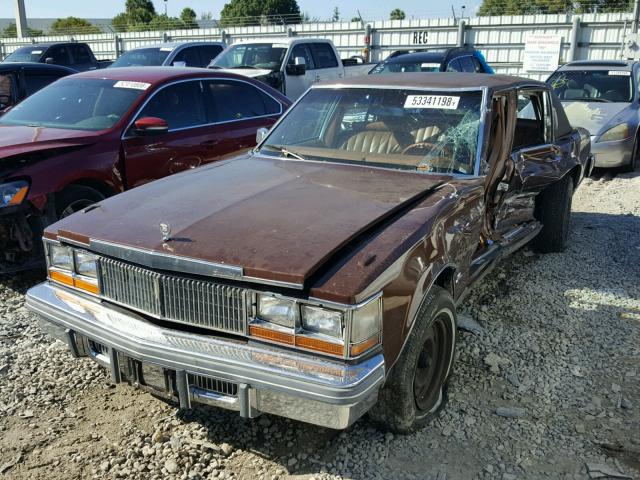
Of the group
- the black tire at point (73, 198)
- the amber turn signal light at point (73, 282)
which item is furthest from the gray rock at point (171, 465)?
the black tire at point (73, 198)

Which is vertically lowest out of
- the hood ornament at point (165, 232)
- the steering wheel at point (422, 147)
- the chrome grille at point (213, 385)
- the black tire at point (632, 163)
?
the black tire at point (632, 163)

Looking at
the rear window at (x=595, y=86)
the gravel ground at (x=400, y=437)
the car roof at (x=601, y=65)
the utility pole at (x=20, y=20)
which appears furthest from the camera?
the utility pole at (x=20, y=20)

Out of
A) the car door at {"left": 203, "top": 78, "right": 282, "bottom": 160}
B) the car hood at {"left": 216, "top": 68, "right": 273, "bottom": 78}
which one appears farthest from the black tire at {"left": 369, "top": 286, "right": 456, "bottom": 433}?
the car hood at {"left": 216, "top": 68, "right": 273, "bottom": 78}

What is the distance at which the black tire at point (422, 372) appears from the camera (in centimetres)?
279

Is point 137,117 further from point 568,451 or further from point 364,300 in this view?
point 568,451

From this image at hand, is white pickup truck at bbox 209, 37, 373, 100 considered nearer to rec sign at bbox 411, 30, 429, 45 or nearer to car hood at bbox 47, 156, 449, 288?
car hood at bbox 47, 156, 449, 288

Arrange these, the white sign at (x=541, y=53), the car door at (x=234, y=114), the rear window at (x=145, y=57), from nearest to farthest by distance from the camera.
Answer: the car door at (x=234, y=114)
the rear window at (x=145, y=57)
the white sign at (x=541, y=53)

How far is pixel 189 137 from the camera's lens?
5.94m

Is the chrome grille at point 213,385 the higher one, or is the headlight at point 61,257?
the headlight at point 61,257

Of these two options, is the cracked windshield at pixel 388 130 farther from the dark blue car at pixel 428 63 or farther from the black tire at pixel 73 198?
the dark blue car at pixel 428 63

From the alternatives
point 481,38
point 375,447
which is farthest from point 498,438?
point 481,38

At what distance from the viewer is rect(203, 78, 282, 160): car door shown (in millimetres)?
6230

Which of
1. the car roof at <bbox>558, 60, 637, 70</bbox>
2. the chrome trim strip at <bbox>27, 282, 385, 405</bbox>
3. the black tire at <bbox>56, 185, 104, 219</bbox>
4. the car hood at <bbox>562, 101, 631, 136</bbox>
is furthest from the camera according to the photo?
the car roof at <bbox>558, 60, 637, 70</bbox>

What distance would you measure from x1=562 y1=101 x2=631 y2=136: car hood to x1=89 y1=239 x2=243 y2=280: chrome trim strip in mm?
7967
